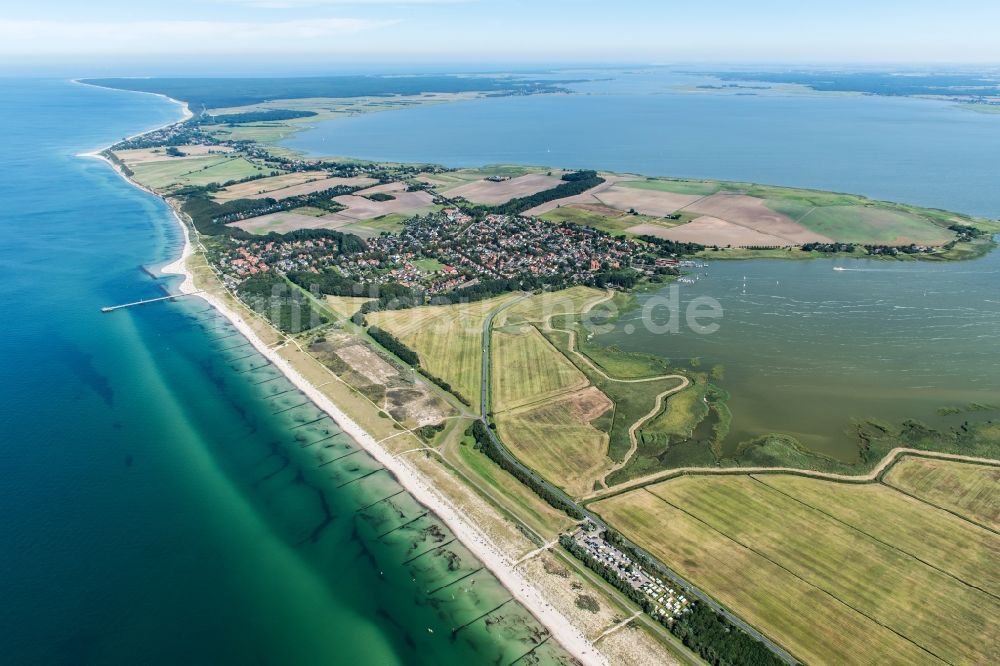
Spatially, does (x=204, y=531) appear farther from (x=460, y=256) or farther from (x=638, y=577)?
(x=460, y=256)

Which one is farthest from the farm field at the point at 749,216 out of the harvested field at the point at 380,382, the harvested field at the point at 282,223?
the harvested field at the point at 380,382

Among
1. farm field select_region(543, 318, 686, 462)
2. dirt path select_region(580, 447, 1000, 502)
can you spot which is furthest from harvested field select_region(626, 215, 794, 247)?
dirt path select_region(580, 447, 1000, 502)

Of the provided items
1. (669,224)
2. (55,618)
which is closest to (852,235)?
(669,224)

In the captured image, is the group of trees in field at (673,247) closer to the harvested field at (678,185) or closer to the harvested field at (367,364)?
the harvested field at (678,185)

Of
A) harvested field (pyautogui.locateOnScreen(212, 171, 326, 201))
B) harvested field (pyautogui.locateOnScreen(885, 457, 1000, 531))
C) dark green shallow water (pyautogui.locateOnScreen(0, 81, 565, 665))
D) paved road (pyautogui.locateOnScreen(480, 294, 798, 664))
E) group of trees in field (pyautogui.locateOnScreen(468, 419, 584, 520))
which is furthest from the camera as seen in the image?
harvested field (pyautogui.locateOnScreen(212, 171, 326, 201))

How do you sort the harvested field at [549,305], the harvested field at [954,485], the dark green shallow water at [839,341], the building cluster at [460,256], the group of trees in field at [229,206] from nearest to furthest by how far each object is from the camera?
1. the harvested field at [954,485]
2. the dark green shallow water at [839,341]
3. the harvested field at [549,305]
4. the building cluster at [460,256]
5. the group of trees in field at [229,206]

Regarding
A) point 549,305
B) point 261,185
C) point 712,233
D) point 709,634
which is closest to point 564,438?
point 709,634

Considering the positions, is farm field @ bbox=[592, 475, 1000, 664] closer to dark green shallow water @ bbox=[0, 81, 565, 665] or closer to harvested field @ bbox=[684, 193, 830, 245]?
dark green shallow water @ bbox=[0, 81, 565, 665]
